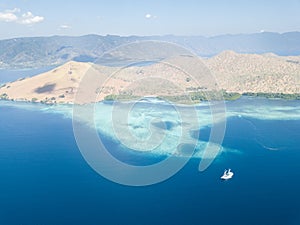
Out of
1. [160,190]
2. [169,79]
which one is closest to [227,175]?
[160,190]

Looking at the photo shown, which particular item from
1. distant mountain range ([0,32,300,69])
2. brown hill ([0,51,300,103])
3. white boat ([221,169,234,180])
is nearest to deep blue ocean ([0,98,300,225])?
white boat ([221,169,234,180])

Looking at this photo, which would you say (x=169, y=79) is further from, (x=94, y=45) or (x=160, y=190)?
(x=94, y=45)

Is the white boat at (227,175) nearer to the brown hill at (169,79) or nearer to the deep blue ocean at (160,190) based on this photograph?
the deep blue ocean at (160,190)

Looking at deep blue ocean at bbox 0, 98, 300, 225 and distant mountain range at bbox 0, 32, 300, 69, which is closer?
deep blue ocean at bbox 0, 98, 300, 225

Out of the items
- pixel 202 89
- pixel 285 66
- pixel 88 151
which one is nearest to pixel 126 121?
pixel 88 151

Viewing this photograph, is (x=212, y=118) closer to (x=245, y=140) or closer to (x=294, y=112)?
(x=245, y=140)

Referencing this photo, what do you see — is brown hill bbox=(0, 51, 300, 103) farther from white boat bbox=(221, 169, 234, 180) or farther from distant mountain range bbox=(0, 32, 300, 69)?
distant mountain range bbox=(0, 32, 300, 69)
